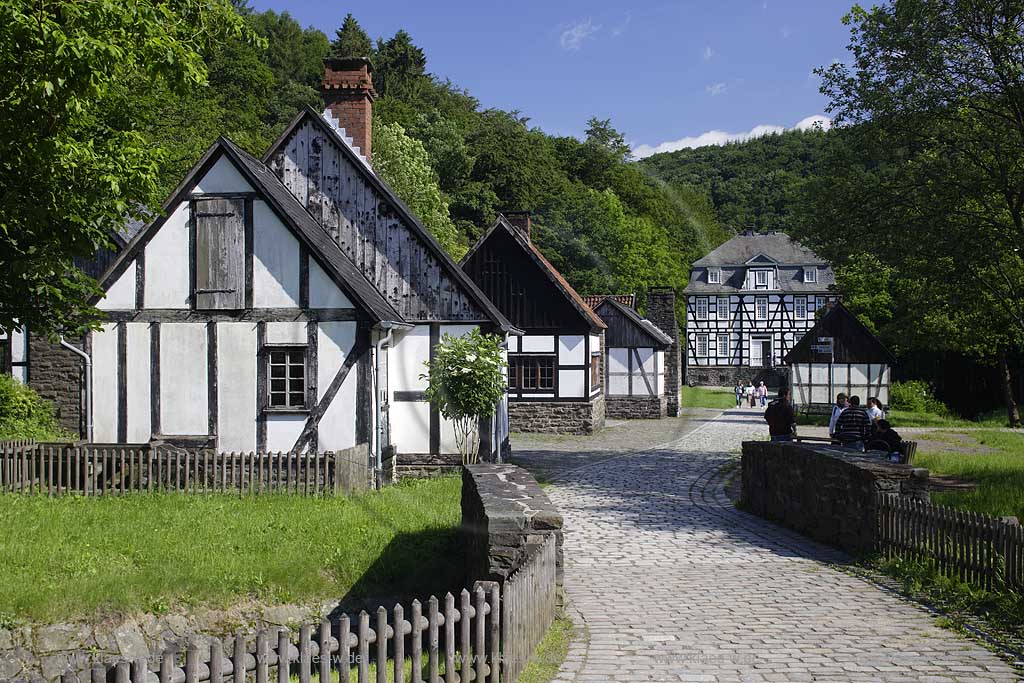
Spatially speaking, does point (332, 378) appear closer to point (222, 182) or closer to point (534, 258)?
point (222, 182)

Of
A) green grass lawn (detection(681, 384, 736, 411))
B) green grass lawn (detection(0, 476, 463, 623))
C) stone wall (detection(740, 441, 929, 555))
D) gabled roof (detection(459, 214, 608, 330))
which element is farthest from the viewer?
green grass lawn (detection(681, 384, 736, 411))

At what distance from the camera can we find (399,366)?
19750 millimetres

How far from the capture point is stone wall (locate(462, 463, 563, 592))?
8.16 meters

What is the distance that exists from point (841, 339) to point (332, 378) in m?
30.1

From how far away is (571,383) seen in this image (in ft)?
104

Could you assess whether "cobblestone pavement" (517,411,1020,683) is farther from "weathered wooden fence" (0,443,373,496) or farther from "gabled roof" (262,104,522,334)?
"gabled roof" (262,104,522,334)

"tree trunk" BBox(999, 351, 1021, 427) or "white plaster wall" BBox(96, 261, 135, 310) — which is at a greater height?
"white plaster wall" BBox(96, 261, 135, 310)

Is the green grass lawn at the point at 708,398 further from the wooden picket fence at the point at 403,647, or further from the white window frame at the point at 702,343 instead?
the wooden picket fence at the point at 403,647

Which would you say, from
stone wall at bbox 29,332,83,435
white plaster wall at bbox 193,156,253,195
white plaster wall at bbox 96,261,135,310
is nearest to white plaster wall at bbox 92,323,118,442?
white plaster wall at bbox 96,261,135,310

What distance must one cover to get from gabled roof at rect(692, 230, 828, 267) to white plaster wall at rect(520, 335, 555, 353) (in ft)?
142

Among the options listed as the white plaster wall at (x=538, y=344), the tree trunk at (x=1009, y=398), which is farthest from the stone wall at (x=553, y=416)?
the tree trunk at (x=1009, y=398)

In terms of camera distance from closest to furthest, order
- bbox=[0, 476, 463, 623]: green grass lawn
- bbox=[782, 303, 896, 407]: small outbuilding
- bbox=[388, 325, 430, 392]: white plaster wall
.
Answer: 1. bbox=[0, 476, 463, 623]: green grass lawn
2. bbox=[388, 325, 430, 392]: white plaster wall
3. bbox=[782, 303, 896, 407]: small outbuilding

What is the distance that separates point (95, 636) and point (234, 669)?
5.39m

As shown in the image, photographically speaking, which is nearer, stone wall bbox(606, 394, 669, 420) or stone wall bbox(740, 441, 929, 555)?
stone wall bbox(740, 441, 929, 555)
